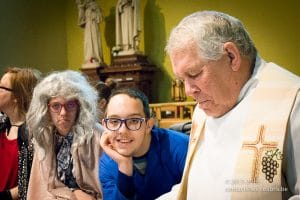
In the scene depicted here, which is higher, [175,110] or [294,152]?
[294,152]

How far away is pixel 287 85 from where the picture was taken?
125cm

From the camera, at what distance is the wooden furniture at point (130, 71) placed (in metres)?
7.03

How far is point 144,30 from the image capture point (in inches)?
306

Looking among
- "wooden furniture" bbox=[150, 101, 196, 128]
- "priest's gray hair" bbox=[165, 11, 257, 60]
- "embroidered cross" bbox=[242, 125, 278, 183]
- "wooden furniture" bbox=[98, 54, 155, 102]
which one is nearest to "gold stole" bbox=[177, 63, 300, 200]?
"embroidered cross" bbox=[242, 125, 278, 183]

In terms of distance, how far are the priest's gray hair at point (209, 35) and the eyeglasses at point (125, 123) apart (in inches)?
19.8

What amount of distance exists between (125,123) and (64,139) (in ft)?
2.40

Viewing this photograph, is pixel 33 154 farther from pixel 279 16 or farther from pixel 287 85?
pixel 279 16

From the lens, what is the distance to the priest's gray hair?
1.24m

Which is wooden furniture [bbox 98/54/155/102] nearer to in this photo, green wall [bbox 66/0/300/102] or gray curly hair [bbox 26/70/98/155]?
green wall [bbox 66/0/300/102]

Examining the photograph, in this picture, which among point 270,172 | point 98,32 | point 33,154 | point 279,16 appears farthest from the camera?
point 98,32

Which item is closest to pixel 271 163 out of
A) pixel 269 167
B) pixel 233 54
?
pixel 269 167

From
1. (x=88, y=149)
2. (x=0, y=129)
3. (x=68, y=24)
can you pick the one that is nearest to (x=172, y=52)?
(x=88, y=149)

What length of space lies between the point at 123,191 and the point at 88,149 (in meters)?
0.60

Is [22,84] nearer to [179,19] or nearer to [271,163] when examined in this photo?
[271,163]
